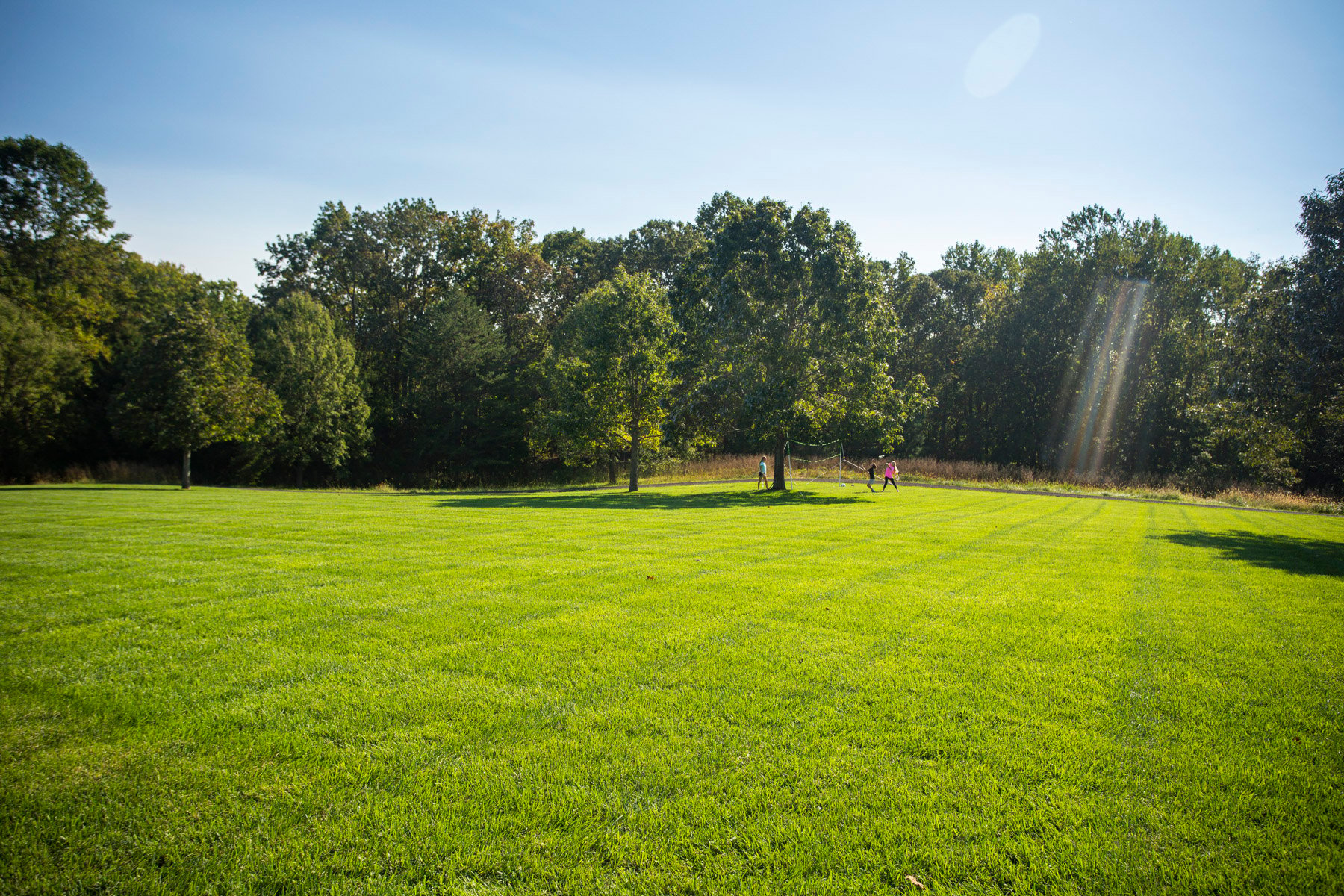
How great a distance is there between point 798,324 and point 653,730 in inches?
944

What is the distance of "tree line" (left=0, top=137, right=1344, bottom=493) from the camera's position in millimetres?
24750

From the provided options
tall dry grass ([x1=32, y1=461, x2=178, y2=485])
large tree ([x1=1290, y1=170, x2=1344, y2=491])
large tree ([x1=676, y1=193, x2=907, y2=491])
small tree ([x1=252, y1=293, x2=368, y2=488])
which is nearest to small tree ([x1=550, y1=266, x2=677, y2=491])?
large tree ([x1=676, y1=193, x2=907, y2=491])

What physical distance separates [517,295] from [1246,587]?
169 ft

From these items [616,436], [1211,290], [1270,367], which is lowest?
[616,436]

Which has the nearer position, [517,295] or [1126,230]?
[1126,230]

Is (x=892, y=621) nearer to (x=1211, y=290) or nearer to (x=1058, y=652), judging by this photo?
(x=1058, y=652)

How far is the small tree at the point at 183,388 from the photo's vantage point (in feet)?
88.7

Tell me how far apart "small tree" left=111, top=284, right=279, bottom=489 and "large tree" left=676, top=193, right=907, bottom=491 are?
21.5 metres

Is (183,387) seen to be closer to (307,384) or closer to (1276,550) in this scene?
(307,384)

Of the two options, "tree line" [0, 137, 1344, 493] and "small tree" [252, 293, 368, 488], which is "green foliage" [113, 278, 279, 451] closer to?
"tree line" [0, 137, 1344, 493]

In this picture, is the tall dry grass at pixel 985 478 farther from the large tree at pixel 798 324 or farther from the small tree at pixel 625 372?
the small tree at pixel 625 372

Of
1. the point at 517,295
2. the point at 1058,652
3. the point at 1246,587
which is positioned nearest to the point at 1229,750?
the point at 1058,652

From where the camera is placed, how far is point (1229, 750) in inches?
144

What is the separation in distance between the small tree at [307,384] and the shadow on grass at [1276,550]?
43.8 metres
